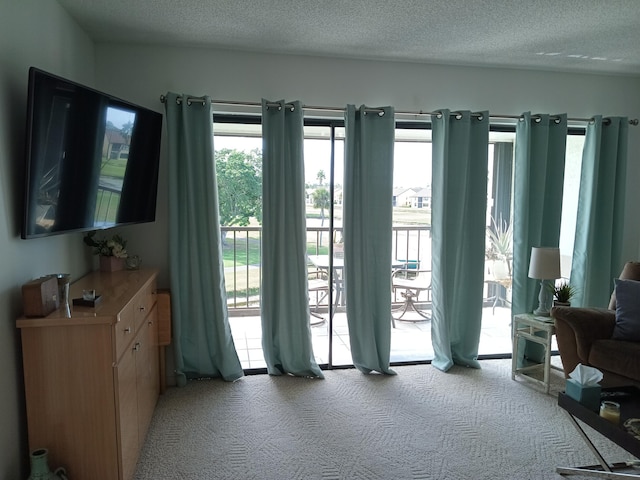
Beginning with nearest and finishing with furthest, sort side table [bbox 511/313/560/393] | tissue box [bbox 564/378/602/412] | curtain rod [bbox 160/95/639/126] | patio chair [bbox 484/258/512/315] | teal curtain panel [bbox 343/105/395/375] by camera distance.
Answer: tissue box [bbox 564/378/602/412]
curtain rod [bbox 160/95/639/126]
side table [bbox 511/313/560/393]
teal curtain panel [bbox 343/105/395/375]
patio chair [bbox 484/258/512/315]

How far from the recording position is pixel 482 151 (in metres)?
3.27

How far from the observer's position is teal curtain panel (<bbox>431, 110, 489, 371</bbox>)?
3230 millimetres

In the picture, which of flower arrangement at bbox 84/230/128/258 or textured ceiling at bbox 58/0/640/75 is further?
flower arrangement at bbox 84/230/128/258

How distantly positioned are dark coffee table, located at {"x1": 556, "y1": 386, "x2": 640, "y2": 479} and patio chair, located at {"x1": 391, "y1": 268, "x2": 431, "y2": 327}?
236 cm

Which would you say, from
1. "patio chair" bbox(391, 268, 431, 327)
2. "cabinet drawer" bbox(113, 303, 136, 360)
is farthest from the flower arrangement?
"patio chair" bbox(391, 268, 431, 327)

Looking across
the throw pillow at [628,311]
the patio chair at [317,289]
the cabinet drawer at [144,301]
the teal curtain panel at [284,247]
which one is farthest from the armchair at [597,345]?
the cabinet drawer at [144,301]

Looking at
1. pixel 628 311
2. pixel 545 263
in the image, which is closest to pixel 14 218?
pixel 545 263

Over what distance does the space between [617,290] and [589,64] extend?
1.81 meters

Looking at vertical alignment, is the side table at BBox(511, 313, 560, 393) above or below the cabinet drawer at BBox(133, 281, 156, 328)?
below

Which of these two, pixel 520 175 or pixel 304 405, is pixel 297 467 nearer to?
pixel 304 405

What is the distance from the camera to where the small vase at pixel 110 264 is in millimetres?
2711

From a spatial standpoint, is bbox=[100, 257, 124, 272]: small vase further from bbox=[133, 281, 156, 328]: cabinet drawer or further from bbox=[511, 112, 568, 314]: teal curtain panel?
bbox=[511, 112, 568, 314]: teal curtain panel

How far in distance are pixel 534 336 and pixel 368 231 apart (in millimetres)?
1442

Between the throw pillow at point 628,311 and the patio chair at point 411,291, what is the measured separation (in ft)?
5.99
